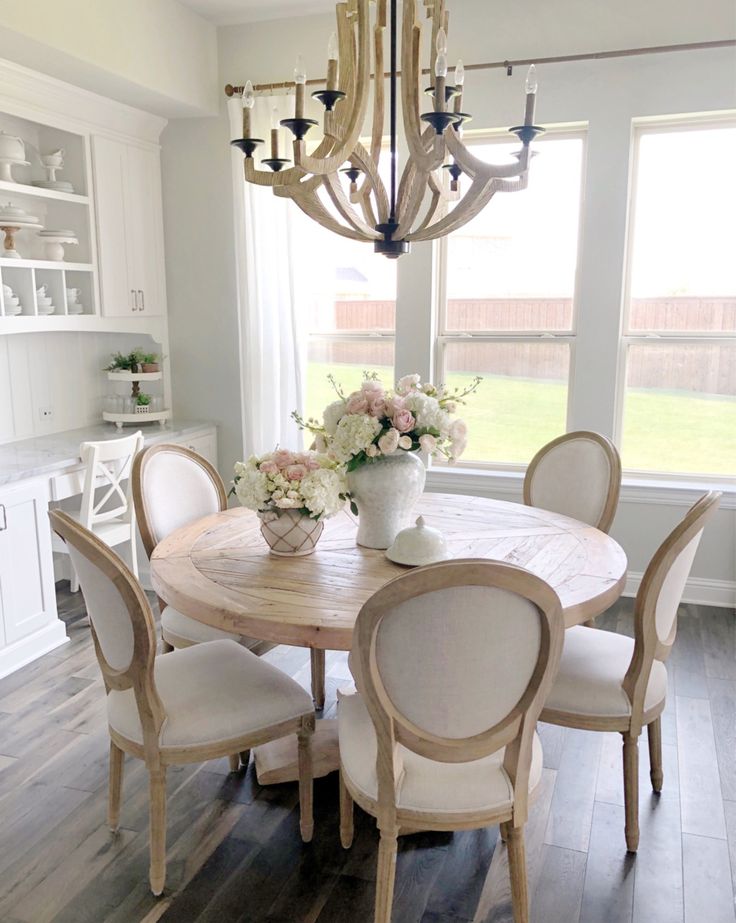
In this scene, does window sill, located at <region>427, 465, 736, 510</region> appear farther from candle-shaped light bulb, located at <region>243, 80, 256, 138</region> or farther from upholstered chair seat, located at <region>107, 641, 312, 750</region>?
candle-shaped light bulb, located at <region>243, 80, 256, 138</region>

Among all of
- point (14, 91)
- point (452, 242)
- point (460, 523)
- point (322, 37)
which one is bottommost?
point (460, 523)

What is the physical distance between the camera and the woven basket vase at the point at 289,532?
2244 millimetres

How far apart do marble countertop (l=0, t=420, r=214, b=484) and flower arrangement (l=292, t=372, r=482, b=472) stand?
1637 mm

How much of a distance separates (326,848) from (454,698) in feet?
2.81

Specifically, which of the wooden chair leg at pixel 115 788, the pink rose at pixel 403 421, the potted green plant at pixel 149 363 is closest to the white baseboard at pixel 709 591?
the pink rose at pixel 403 421

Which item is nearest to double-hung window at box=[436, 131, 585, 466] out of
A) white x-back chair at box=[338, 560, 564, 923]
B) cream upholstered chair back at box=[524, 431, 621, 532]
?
cream upholstered chair back at box=[524, 431, 621, 532]

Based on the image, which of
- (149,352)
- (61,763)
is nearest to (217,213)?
(149,352)

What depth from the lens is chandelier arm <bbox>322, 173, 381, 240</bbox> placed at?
2.20 m

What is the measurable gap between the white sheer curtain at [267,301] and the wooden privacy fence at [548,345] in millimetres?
295

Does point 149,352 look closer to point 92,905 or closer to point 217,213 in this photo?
point 217,213

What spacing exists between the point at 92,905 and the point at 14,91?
→ 10.3ft

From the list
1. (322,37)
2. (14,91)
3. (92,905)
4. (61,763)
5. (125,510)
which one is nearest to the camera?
(92,905)

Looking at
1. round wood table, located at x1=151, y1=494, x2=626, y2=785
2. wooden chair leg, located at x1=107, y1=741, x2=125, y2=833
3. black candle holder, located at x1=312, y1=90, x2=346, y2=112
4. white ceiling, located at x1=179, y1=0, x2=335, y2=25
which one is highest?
white ceiling, located at x1=179, y1=0, x2=335, y2=25

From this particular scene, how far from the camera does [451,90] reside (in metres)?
2.33
